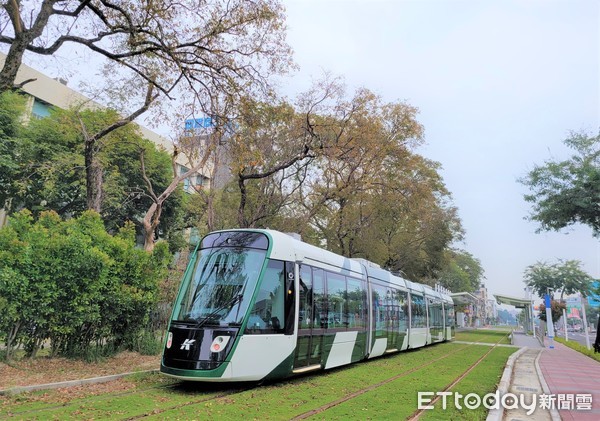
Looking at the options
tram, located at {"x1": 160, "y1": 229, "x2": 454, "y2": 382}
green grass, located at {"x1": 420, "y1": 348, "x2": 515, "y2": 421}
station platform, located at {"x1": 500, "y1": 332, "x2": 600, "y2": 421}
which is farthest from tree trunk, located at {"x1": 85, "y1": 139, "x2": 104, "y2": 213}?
station platform, located at {"x1": 500, "y1": 332, "x2": 600, "y2": 421}

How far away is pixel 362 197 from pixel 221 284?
16976mm

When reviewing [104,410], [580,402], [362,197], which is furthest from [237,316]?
[362,197]

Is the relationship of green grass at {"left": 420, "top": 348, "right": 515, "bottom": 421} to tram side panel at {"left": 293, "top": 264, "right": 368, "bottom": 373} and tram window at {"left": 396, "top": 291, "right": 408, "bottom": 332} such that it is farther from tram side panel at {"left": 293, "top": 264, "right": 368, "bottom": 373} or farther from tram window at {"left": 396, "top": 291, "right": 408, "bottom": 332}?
tram window at {"left": 396, "top": 291, "right": 408, "bottom": 332}

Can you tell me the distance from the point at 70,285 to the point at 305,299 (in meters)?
5.25

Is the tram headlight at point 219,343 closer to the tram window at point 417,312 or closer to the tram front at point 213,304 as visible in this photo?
the tram front at point 213,304

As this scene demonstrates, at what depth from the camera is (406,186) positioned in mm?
23812

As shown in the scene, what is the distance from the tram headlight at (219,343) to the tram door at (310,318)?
1902mm

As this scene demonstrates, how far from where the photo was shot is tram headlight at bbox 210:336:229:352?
24.8 feet

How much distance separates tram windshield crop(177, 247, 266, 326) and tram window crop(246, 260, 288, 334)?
0.70 feet

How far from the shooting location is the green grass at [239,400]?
607 centimetres

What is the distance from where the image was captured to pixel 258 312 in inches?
319

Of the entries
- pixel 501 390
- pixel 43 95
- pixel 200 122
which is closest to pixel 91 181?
pixel 200 122

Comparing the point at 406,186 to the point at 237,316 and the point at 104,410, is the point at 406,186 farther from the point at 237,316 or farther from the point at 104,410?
the point at 104,410

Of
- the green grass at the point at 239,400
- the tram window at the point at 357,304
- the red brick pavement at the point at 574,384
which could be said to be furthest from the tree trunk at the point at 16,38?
the red brick pavement at the point at 574,384
